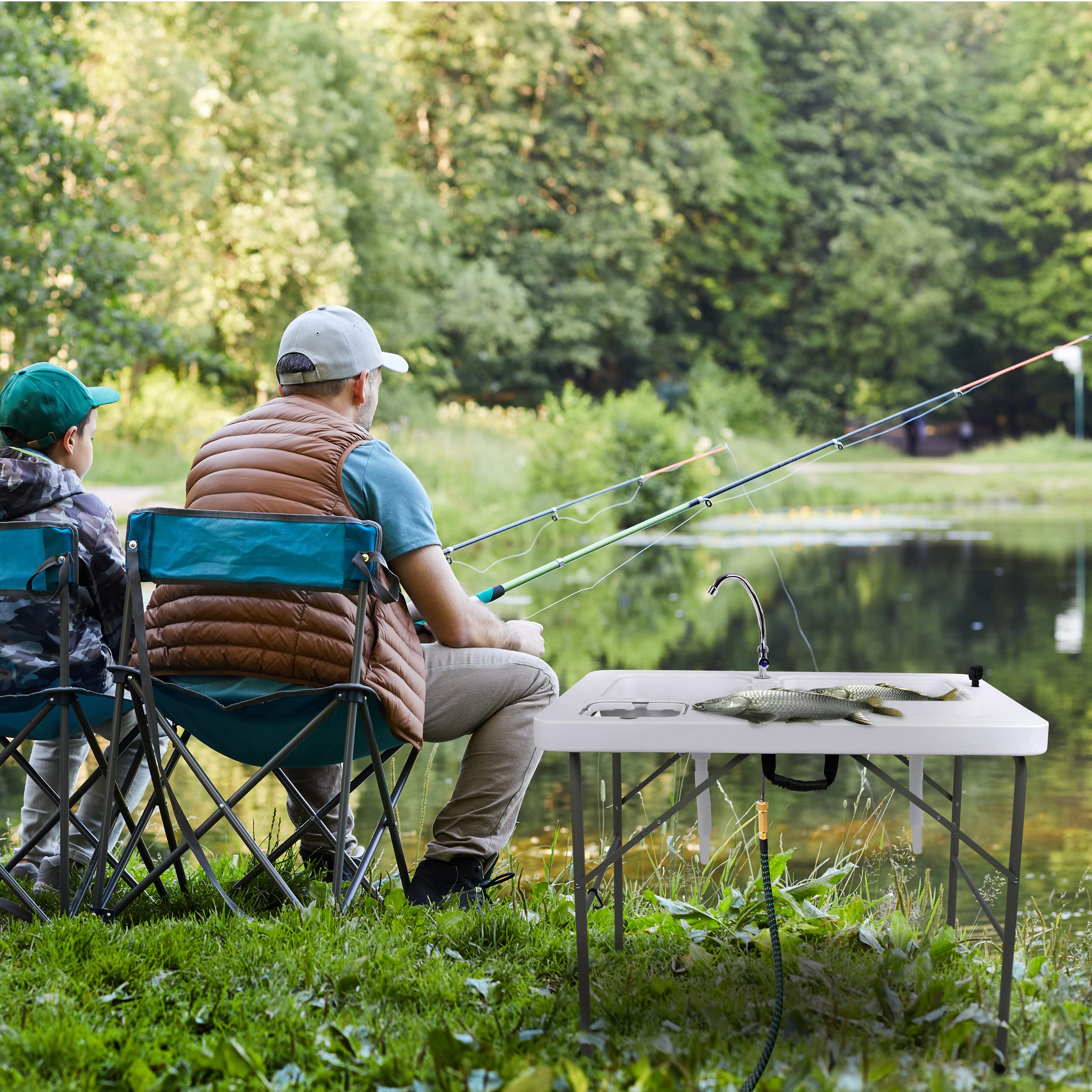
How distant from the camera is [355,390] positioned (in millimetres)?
2609

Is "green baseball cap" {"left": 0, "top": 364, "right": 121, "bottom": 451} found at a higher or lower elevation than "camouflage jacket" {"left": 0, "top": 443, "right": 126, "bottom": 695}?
higher

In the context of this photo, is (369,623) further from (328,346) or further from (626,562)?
(626,562)

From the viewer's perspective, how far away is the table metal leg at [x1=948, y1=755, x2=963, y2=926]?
229 cm

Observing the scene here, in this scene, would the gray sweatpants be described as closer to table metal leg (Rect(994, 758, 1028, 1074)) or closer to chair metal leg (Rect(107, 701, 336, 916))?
chair metal leg (Rect(107, 701, 336, 916))

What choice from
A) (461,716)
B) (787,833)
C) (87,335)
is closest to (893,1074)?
(461,716)

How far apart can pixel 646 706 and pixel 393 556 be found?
0.62m

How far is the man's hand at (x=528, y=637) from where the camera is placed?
2.63 meters

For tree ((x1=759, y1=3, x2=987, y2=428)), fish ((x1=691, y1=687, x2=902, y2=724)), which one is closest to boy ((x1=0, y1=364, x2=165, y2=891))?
fish ((x1=691, y1=687, x2=902, y2=724))

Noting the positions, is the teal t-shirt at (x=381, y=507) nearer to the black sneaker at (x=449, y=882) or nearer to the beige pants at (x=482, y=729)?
the beige pants at (x=482, y=729)

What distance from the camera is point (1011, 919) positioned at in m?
1.87

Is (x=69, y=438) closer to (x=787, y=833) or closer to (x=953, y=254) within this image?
(x=787, y=833)

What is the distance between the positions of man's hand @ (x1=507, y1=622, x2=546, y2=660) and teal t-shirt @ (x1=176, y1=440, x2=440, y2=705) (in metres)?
0.31

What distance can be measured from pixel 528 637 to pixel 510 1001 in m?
0.80

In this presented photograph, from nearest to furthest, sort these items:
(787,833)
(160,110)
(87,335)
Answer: (787,833) → (87,335) → (160,110)
